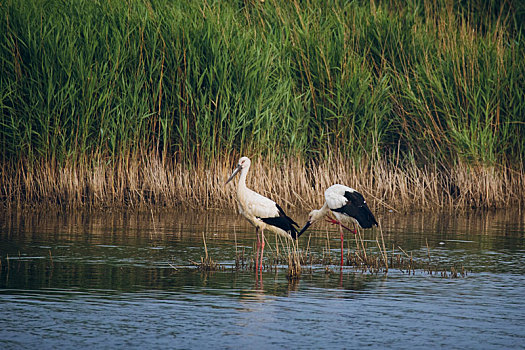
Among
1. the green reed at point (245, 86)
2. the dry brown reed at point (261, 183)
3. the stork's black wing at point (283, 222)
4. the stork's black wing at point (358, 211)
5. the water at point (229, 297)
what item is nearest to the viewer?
Answer: the water at point (229, 297)

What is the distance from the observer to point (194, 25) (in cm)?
1566

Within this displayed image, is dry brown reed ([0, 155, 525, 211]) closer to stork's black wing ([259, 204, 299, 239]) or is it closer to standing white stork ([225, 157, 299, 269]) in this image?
standing white stork ([225, 157, 299, 269])

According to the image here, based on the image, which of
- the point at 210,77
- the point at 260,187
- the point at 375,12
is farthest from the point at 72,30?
the point at 375,12

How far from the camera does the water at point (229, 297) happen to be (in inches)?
273

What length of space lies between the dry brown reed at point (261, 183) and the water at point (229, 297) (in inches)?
84.8

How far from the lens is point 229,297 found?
8.44 metres

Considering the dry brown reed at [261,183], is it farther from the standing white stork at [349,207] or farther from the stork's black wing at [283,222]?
the stork's black wing at [283,222]

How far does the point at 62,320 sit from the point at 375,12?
11.9m

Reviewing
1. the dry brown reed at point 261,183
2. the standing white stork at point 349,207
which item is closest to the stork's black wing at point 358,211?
the standing white stork at point 349,207

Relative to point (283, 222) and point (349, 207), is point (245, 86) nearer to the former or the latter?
point (349, 207)

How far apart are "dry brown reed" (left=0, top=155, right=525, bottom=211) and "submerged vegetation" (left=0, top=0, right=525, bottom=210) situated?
0.03m

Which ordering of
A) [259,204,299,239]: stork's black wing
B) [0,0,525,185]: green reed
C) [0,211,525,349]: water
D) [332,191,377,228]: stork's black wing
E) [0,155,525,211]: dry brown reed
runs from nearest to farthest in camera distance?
[0,211,525,349]: water, [259,204,299,239]: stork's black wing, [332,191,377,228]: stork's black wing, [0,0,525,185]: green reed, [0,155,525,211]: dry brown reed

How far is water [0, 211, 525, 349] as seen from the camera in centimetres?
695

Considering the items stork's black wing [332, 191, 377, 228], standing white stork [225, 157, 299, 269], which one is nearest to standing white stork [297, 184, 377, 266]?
stork's black wing [332, 191, 377, 228]
